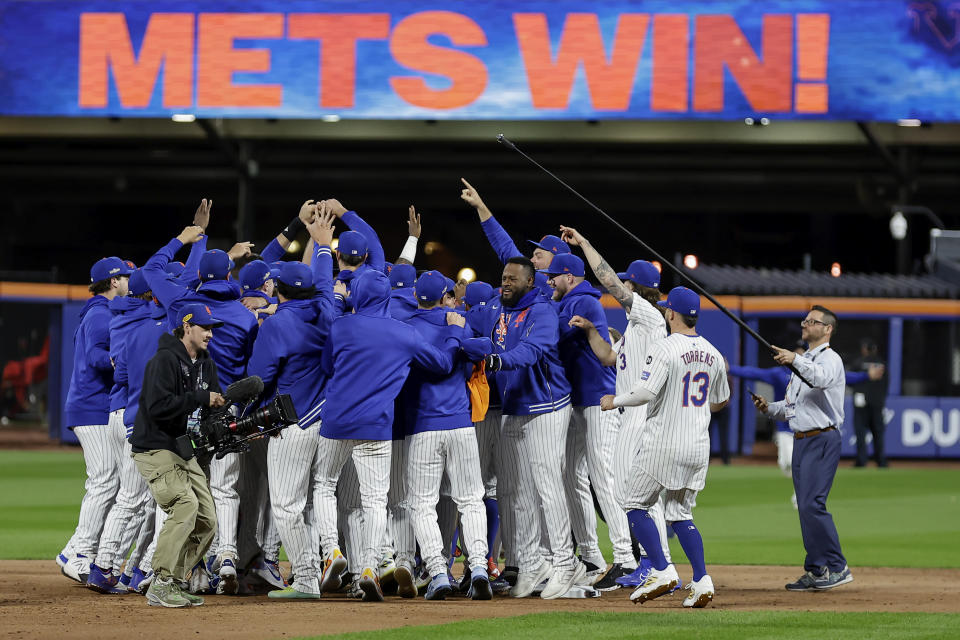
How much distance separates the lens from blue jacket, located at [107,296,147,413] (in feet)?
32.1

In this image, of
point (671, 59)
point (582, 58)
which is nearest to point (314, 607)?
point (582, 58)

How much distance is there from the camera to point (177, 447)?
8445 mm

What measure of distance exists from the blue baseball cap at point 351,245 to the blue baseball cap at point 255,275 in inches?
28.3

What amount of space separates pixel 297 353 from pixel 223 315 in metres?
0.60

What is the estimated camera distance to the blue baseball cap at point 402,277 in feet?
31.8

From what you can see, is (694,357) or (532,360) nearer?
(694,357)

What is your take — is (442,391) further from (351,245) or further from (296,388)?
(351,245)

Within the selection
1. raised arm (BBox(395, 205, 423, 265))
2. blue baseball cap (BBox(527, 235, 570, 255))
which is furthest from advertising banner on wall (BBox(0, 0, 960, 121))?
blue baseball cap (BBox(527, 235, 570, 255))

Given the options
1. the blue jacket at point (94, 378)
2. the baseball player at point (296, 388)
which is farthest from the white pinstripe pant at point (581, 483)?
the blue jacket at point (94, 378)

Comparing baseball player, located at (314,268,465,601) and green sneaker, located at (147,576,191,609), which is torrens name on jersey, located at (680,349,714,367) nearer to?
baseball player, located at (314,268,465,601)

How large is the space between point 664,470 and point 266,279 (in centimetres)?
320

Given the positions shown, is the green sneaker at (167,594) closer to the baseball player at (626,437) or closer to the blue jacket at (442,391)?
the blue jacket at (442,391)

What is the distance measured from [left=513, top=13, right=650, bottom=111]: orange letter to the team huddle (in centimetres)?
1806

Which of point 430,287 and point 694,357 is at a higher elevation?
point 430,287
